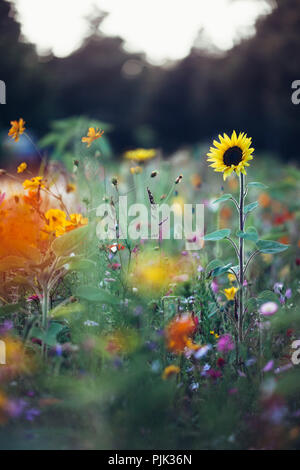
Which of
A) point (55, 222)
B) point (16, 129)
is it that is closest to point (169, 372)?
point (55, 222)

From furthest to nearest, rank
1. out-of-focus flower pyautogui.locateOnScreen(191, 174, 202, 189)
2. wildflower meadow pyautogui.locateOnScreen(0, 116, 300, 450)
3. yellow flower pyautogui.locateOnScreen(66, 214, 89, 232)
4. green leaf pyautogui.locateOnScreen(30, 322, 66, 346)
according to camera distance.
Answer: out-of-focus flower pyautogui.locateOnScreen(191, 174, 202, 189) → yellow flower pyautogui.locateOnScreen(66, 214, 89, 232) → green leaf pyautogui.locateOnScreen(30, 322, 66, 346) → wildflower meadow pyautogui.locateOnScreen(0, 116, 300, 450)

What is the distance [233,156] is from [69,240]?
0.58m

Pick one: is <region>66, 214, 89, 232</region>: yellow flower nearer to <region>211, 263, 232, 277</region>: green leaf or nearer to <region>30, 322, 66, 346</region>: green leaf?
<region>30, 322, 66, 346</region>: green leaf

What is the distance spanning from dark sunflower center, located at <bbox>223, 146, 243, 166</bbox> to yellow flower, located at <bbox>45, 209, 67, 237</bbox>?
0.57 meters

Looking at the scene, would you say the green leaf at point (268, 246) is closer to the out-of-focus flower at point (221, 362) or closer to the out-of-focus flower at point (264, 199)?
the out-of-focus flower at point (221, 362)

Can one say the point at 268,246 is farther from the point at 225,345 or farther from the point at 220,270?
the point at 225,345

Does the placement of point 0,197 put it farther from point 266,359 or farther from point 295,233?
point 295,233

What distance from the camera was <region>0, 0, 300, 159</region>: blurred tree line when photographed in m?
6.27

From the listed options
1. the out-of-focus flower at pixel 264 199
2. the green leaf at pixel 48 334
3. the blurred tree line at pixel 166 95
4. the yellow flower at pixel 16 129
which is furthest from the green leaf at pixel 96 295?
the blurred tree line at pixel 166 95

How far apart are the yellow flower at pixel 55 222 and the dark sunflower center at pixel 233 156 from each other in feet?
1.86

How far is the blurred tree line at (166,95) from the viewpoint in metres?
6.27

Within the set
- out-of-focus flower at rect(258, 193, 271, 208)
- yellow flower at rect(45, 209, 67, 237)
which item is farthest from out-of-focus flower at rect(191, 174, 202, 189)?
yellow flower at rect(45, 209, 67, 237)

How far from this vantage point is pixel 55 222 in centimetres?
150

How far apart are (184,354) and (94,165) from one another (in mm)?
891
